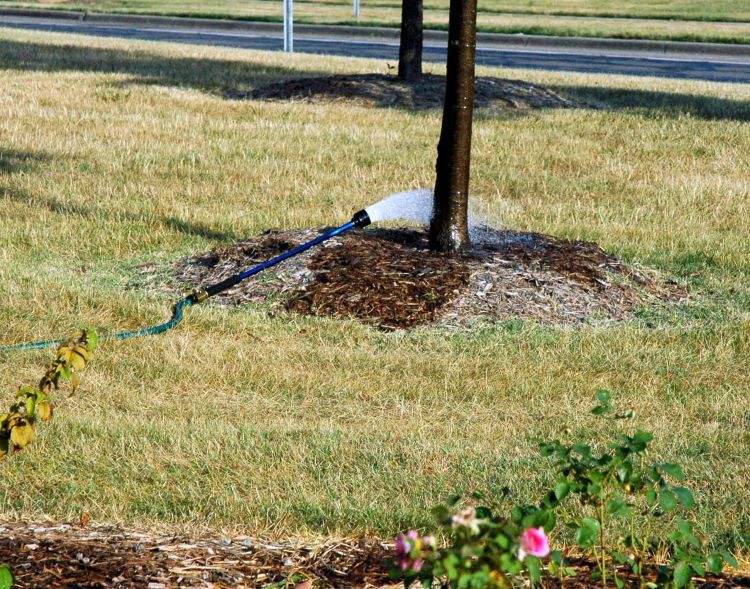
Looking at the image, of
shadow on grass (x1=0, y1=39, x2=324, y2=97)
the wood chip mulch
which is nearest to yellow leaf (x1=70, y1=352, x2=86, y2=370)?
the wood chip mulch

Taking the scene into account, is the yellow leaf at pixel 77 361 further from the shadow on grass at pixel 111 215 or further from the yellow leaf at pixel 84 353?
the shadow on grass at pixel 111 215

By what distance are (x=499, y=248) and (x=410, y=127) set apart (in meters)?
5.10

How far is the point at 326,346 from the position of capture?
5043 mm

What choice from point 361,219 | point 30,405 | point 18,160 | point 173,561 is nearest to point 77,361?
point 30,405

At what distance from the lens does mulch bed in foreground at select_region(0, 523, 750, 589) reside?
8.64ft

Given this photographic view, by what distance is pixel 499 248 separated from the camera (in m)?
6.13

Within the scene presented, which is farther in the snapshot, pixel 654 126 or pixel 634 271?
pixel 654 126

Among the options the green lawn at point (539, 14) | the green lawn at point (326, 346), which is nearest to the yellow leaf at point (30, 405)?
the green lawn at point (326, 346)

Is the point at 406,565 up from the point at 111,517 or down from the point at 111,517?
up

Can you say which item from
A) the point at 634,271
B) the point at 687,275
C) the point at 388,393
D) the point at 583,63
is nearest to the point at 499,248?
the point at 634,271

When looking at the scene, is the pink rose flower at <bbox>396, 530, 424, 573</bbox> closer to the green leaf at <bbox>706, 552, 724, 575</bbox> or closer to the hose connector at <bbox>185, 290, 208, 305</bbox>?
the green leaf at <bbox>706, 552, 724, 575</bbox>

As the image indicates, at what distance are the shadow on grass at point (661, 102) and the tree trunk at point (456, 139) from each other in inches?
273

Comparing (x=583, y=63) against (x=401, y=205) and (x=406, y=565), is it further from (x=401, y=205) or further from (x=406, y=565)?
(x=406, y=565)

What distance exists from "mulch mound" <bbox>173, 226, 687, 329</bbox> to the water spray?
0.13 meters
